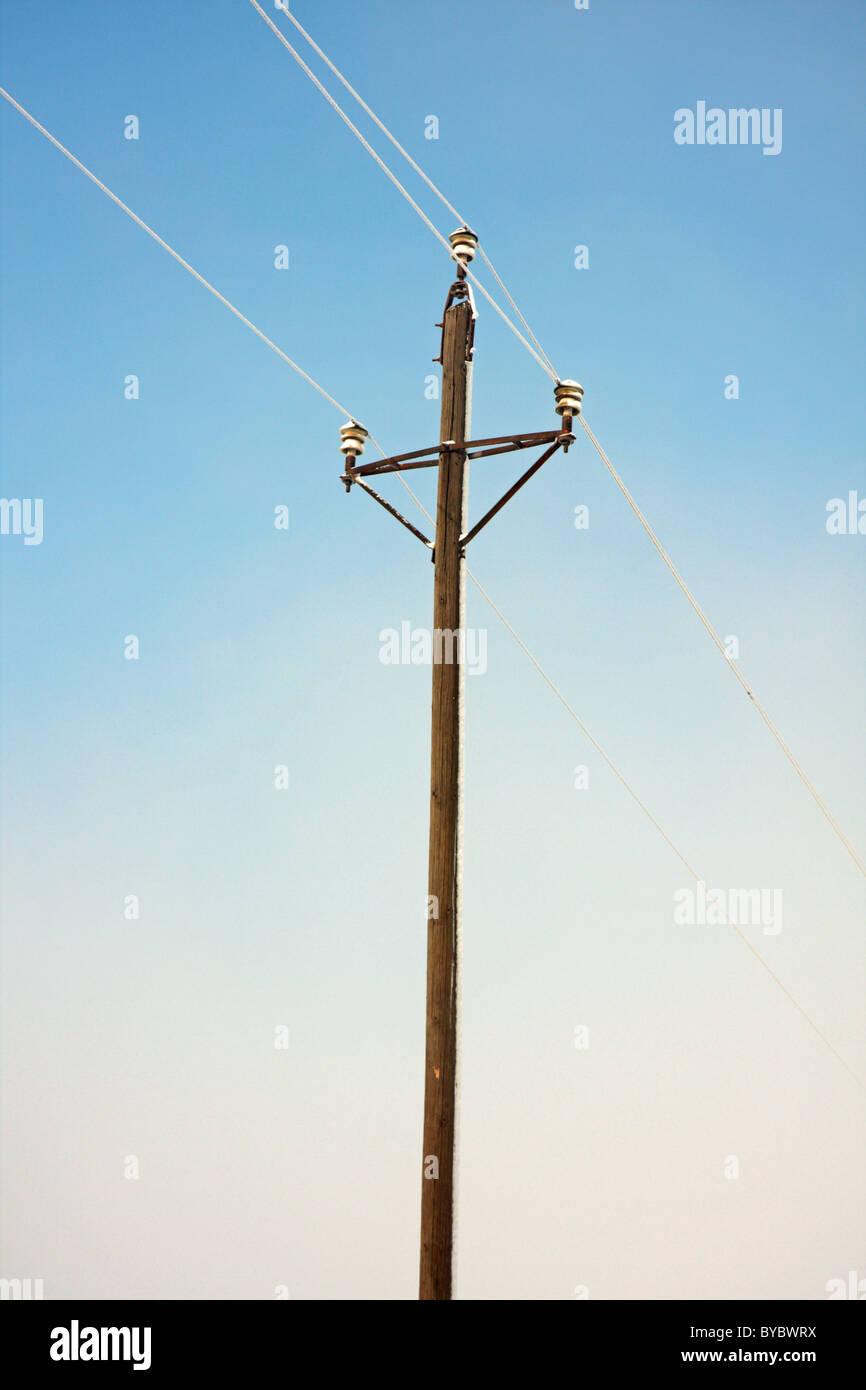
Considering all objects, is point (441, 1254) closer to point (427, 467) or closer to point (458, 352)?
point (427, 467)

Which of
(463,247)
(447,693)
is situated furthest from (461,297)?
(447,693)

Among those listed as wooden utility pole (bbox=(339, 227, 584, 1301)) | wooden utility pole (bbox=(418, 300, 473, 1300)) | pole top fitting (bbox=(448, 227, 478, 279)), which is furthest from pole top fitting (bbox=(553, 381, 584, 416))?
pole top fitting (bbox=(448, 227, 478, 279))

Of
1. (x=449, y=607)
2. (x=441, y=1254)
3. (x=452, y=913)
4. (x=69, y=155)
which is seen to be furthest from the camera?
(x=69, y=155)

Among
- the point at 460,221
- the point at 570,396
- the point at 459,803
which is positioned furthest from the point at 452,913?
the point at 460,221

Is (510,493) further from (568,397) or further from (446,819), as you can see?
(446,819)

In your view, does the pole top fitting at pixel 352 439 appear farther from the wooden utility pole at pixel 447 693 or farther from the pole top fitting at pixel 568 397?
the pole top fitting at pixel 568 397

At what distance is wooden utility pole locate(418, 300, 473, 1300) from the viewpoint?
5496 millimetres

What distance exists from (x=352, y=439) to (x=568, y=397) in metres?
1.61

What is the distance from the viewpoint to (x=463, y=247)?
728 cm

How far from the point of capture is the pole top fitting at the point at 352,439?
7.24 metres

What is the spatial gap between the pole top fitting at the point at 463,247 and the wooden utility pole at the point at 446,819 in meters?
0.44
